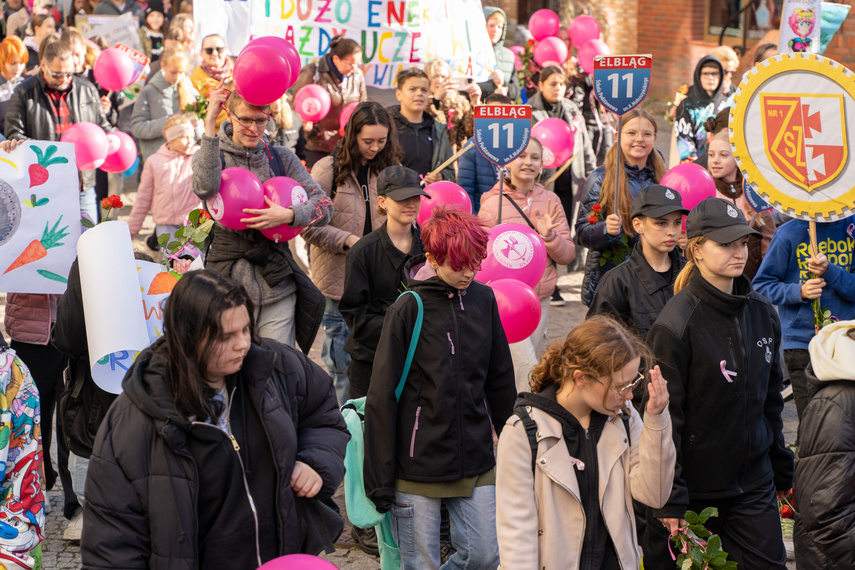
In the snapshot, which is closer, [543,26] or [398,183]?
[398,183]

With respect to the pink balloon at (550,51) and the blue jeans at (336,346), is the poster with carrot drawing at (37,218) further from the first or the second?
the pink balloon at (550,51)

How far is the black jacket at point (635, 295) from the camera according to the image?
16.0ft

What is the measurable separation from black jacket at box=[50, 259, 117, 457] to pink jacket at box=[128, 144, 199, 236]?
3842mm

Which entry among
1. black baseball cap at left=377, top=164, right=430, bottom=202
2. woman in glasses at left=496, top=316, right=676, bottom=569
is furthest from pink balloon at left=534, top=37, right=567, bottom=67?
woman in glasses at left=496, top=316, right=676, bottom=569

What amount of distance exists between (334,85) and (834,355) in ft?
20.9

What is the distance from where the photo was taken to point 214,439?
2975 mm

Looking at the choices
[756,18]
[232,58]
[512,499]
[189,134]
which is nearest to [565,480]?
[512,499]

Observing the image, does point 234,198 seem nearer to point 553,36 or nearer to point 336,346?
point 336,346

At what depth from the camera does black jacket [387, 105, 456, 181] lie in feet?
26.3

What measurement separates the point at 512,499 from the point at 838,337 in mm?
1384

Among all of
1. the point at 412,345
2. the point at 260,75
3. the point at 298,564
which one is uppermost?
the point at 260,75

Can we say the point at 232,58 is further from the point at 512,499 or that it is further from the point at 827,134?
the point at 512,499

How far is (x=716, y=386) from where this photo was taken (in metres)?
4.12

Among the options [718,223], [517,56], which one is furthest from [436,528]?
[517,56]
